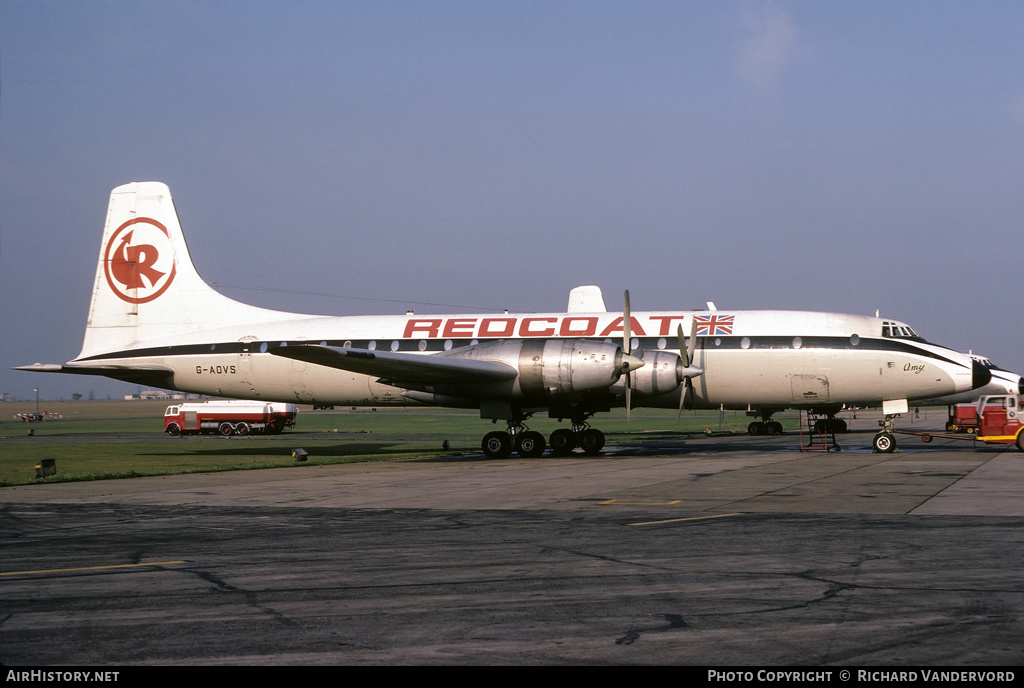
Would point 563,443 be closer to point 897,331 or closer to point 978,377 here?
point 897,331

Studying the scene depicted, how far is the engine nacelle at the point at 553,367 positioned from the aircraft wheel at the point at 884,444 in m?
8.58

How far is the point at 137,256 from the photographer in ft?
110

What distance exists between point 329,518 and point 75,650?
26.1 ft

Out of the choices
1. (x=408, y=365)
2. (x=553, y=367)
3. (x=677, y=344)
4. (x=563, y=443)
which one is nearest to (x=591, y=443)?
(x=563, y=443)

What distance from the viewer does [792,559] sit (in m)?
10.1

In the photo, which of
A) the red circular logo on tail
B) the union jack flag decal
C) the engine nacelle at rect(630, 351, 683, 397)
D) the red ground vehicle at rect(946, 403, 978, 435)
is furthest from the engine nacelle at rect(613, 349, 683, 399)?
the red ground vehicle at rect(946, 403, 978, 435)

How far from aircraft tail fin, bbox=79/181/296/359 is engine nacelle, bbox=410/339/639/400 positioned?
33.1 feet

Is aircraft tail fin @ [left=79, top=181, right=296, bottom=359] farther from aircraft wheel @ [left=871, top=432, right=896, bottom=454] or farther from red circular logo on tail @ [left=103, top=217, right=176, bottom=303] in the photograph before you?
aircraft wheel @ [left=871, top=432, right=896, bottom=454]

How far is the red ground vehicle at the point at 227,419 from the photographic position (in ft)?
179

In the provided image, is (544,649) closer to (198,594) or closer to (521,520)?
(198,594)

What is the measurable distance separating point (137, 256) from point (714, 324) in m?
21.1

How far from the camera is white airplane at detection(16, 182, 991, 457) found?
26844 millimetres
